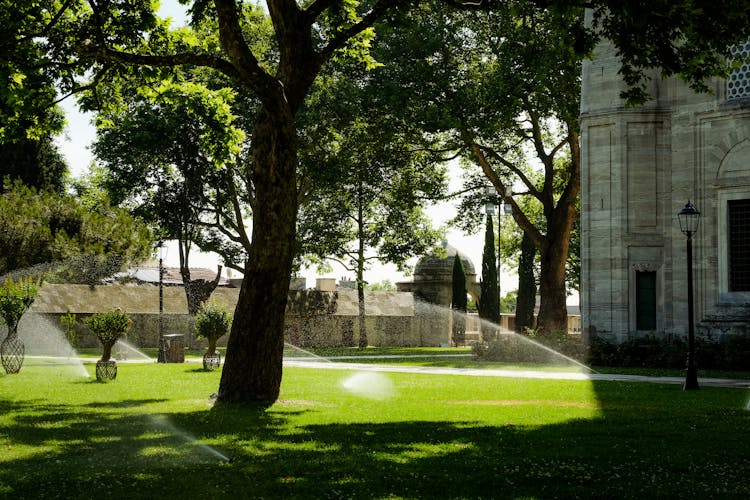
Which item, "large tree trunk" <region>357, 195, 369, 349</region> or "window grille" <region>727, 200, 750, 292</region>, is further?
"large tree trunk" <region>357, 195, 369, 349</region>

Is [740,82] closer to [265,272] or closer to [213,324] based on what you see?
[213,324]

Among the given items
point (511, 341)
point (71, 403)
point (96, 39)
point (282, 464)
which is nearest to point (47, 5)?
point (96, 39)

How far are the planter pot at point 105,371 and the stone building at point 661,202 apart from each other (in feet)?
53.0

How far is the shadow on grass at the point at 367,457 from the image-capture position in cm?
900

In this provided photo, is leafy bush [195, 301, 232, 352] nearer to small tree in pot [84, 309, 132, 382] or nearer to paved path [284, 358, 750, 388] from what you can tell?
paved path [284, 358, 750, 388]

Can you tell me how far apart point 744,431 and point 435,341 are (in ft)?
157

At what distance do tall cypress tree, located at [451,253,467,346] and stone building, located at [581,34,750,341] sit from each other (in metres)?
26.9

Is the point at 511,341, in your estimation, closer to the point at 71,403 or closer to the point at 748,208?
the point at 748,208

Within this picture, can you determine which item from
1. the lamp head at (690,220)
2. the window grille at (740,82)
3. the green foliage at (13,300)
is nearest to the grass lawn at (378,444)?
the lamp head at (690,220)

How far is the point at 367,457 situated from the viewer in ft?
36.0

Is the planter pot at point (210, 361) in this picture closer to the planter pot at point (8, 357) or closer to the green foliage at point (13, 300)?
the planter pot at point (8, 357)

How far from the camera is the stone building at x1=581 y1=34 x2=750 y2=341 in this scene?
29.6m

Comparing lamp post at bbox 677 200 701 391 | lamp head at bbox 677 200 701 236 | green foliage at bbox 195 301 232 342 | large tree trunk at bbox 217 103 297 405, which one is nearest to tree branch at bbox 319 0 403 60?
large tree trunk at bbox 217 103 297 405

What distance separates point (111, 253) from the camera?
51875 mm
